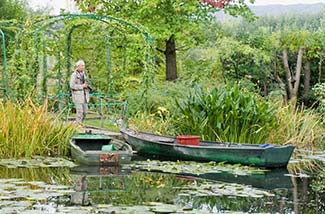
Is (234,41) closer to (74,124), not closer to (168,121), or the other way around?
(168,121)

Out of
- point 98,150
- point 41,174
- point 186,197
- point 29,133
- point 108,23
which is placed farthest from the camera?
point 108,23

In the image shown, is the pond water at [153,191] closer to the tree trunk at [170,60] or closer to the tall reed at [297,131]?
the tall reed at [297,131]

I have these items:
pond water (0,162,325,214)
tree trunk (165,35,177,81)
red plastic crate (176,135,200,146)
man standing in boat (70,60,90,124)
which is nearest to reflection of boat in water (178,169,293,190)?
pond water (0,162,325,214)

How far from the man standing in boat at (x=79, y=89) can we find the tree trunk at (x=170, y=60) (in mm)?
4951

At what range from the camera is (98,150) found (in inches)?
445

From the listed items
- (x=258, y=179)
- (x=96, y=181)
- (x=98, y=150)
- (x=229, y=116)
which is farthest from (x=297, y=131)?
(x=96, y=181)

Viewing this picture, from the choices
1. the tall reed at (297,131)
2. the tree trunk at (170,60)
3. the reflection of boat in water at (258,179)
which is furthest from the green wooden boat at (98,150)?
the tree trunk at (170,60)

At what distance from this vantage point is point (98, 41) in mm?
17484

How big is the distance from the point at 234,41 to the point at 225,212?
11.9 m

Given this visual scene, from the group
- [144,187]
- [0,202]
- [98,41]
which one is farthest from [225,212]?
[98,41]

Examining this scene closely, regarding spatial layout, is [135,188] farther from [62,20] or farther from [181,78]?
[181,78]

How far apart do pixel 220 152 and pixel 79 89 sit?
3.79 m

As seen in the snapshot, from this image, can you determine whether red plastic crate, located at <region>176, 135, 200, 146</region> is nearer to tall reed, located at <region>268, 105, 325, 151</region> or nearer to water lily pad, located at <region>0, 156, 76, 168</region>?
tall reed, located at <region>268, 105, 325, 151</region>

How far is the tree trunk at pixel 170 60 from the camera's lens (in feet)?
58.3
